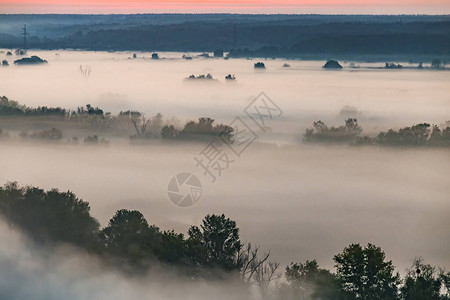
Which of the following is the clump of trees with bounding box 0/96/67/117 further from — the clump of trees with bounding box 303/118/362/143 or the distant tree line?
the distant tree line

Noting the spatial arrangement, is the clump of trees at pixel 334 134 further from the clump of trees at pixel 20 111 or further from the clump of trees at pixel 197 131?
the clump of trees at pixel 20 111

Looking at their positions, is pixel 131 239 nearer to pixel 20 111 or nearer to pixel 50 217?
pixel 50 217

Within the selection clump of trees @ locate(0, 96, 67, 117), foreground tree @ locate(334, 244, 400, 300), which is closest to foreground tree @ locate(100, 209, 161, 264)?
foreground tree @ locate(334, 244, 400, 300)

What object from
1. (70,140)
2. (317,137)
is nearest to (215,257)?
(70,140)

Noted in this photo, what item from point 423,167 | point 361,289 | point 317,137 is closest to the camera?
point 361,289

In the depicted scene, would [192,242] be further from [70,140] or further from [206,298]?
[70,140]

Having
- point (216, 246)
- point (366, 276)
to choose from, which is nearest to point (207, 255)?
point (216, 246)

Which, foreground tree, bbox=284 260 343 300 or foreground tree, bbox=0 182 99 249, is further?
foreground tree, bbox=0 182 99 249
